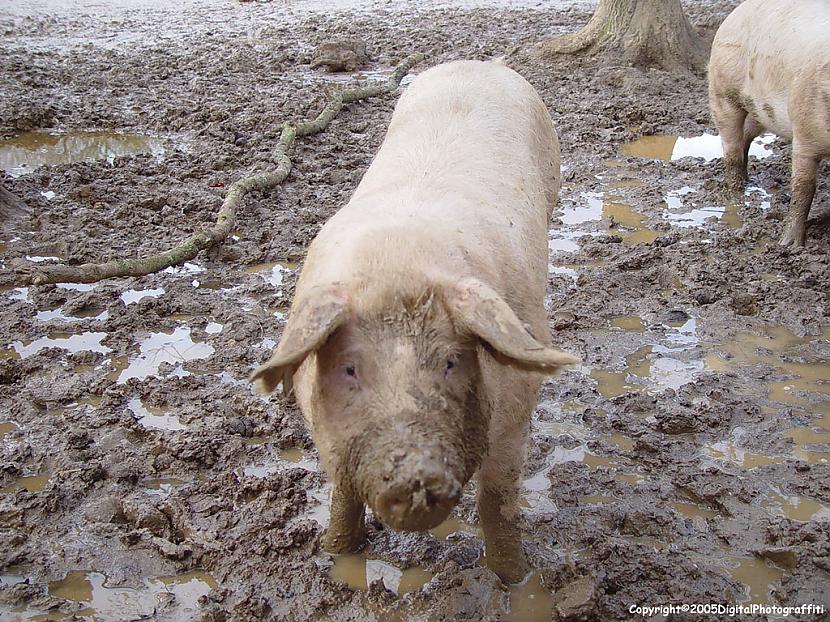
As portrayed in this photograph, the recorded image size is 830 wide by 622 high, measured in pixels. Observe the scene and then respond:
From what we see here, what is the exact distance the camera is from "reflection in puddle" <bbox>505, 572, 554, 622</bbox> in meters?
3.31

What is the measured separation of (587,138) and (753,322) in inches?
153

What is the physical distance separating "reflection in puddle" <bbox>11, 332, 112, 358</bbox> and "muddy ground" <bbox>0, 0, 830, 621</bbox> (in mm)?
17

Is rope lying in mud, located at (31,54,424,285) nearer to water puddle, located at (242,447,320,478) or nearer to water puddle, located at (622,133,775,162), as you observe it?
water puddle, located at (242,447,320,478)

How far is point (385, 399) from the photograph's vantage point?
2465 mm

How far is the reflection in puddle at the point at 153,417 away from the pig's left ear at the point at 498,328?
2.32m

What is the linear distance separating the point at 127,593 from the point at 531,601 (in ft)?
5.44

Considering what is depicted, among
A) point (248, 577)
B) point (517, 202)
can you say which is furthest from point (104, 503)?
point (517, 202)

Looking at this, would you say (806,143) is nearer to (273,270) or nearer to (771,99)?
(771,99)

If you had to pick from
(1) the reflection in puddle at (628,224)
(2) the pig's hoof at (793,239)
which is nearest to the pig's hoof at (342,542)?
(1) the reflection in puddle at (628,224)

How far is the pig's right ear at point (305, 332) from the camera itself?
243 cm

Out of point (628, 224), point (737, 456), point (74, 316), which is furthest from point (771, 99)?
point (74, 316)

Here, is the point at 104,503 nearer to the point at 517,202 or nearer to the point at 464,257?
the point at 464,257

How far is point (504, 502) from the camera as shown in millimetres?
3352

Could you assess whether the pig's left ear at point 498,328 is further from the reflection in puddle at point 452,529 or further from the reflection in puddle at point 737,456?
the reflection in puddle at point 737,456
